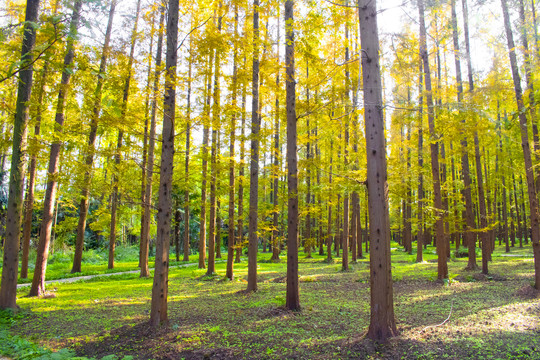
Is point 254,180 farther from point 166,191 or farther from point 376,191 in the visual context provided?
point 376,191

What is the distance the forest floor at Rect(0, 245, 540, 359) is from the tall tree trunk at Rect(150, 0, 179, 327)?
518 millimetres

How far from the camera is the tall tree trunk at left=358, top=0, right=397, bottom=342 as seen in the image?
504 centimetres

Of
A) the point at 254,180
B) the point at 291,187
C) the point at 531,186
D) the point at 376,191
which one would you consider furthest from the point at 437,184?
the point at 376,191

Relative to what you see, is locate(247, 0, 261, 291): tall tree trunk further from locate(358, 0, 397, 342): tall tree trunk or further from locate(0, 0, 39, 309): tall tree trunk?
locate(0, 0, 39, 309): tall tree trunk

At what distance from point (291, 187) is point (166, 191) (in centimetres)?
296

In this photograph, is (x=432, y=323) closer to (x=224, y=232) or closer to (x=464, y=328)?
(x=464, y=328)

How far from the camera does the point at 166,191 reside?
6.43 m

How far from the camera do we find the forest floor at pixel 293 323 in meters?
4.74

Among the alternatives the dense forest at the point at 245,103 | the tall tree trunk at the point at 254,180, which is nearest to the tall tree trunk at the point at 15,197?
the dense forest at the point at 245,103

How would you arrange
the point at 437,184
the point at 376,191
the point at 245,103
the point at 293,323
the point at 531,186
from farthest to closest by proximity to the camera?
the point at 245,103, the point at 437,184, the point at 531,186, the point at 293,323, the point at 376,191

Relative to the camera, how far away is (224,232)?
15.2 metres

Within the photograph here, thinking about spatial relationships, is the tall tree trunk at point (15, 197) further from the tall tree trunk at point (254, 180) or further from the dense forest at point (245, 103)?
the tall tree trunk at point (254, 180)

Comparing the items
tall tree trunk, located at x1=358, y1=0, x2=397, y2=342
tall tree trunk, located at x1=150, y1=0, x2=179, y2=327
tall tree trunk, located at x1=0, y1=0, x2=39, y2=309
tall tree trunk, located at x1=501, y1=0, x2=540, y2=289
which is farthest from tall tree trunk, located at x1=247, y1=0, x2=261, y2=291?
tall tree trunk, located at x1=501, y1=0, x2=540, y2=289

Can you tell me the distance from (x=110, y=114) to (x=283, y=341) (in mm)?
5930
